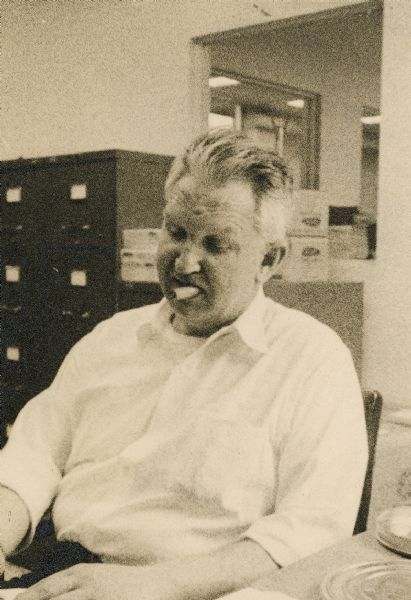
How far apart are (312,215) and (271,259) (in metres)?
1.67

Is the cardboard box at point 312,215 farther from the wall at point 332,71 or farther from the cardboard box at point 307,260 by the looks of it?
the wall at point 332,71

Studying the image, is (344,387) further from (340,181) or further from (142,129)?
(340,181)

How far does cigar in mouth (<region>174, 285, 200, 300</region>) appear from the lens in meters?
1.34

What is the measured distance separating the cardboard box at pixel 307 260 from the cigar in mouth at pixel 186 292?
1615mm

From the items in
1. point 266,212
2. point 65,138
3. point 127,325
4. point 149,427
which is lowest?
point 149,427

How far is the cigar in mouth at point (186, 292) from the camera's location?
52.6 inches

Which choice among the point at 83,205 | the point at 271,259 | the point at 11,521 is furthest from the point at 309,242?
the point at 11,521

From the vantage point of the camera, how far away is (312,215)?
3.01 meters

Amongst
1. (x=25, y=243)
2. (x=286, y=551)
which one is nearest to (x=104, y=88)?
(x=25, y=243)

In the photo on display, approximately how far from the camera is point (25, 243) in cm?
345

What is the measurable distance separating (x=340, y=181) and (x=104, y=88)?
146cm

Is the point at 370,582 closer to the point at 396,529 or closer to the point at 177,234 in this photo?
the point at 396,529

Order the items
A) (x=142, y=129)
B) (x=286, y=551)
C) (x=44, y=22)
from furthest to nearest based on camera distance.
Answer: (x=44, y=22), (x=142, y=129), (x=286, y=551)

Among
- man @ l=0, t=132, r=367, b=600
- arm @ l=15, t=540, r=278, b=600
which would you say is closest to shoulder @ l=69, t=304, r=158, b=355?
man @ l=0, t=132, r=367, b=600
